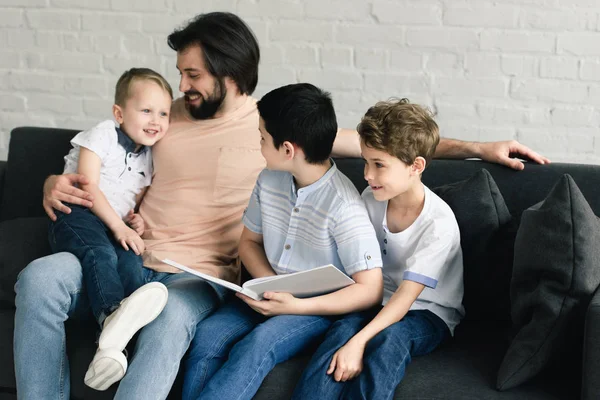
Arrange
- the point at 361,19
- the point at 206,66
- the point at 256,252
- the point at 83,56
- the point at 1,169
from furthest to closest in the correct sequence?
the point at 83,56, the point at 361,19, the point at 1,169, the point at 206,66, the point at 256,252

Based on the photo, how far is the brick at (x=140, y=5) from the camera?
10.7 ft

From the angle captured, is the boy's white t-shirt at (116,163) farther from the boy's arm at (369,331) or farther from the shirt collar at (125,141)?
the boy's arm at (369,331)

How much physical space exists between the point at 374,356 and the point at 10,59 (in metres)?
2.34

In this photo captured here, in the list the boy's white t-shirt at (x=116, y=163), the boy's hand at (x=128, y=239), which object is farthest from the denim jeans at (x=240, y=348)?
the boy's white t-shirt at (x=116, y=163)

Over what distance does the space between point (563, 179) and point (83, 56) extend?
2.19m

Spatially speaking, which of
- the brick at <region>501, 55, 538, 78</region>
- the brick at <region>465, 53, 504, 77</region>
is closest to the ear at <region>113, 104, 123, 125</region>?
the brick at <region>465, 53, 504, 77</region>

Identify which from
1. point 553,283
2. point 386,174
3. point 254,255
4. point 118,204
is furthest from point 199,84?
point 553,283

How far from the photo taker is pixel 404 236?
82.7 inches

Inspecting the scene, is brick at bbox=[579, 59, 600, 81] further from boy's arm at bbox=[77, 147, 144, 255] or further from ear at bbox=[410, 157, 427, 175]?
boy's arm at bbox=[77, 147, 144, 255]

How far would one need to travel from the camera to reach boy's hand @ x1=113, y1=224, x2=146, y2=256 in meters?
2.32

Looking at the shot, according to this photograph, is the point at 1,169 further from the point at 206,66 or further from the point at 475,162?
the point at 475,162

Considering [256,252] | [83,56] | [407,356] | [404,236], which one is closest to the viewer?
[407,356]

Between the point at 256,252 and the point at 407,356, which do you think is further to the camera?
the point at 256,252

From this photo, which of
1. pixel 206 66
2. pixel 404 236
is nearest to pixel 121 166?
Result: pixel 206 66
